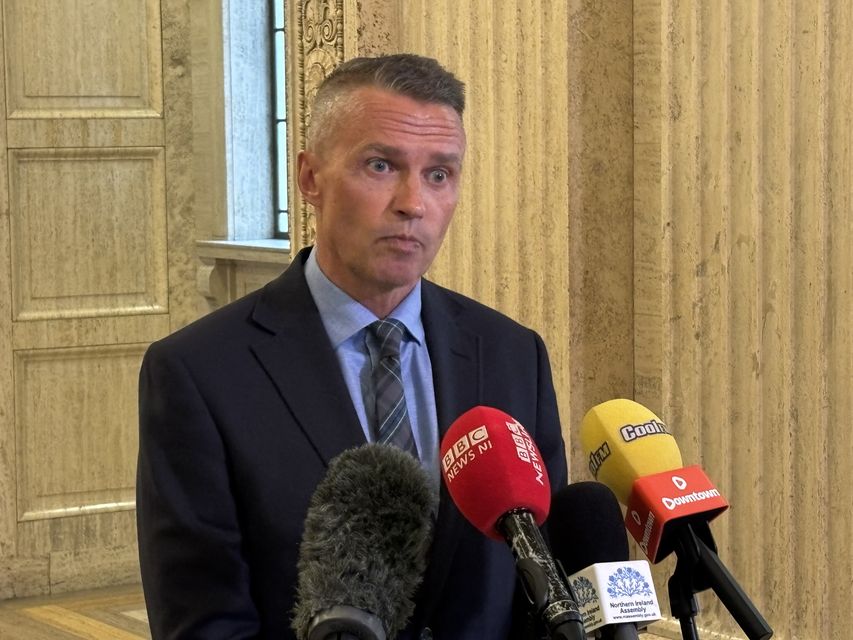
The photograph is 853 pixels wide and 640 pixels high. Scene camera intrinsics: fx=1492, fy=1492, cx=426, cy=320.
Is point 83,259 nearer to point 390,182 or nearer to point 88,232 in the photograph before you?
point 88,232

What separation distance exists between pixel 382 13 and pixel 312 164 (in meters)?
2.48

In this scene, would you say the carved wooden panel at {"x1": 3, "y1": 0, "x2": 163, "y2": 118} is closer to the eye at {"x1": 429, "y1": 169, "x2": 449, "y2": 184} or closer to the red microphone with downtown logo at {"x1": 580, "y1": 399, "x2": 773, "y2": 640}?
the eye at {"x1": 429, "y1": 169, "x2": 449, "y2": 184}

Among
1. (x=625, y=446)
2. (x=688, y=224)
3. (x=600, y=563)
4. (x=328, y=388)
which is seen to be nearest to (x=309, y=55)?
(x=688, y=224)

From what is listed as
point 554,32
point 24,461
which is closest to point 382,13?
point 554,32

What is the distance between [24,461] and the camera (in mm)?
6184

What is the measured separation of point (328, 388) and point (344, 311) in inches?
5.2

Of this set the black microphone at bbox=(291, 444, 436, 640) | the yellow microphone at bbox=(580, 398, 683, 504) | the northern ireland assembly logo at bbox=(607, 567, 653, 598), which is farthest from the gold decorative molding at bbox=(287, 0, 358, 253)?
the northern ireland assembly logo at bbox=(607, 567, 653, 598)

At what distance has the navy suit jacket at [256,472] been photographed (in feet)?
5.98

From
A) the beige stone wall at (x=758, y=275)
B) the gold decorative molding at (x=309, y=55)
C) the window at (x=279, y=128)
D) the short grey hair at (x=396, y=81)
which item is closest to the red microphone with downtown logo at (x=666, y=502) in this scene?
the short grey hair at (x=396, y=81)

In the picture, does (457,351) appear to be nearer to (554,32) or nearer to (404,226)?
(404,226)

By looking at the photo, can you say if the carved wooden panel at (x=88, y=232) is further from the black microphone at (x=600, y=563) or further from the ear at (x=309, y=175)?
the black microphone at (x=600, y=563)

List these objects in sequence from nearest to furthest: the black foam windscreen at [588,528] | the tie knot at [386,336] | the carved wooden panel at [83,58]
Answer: the black foam windscreen at [588,528], the tie knot at [386,336], the carved wooden panel at [83,58]

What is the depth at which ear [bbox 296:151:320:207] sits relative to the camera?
2.06m

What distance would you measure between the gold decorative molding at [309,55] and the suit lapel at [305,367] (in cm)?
252
